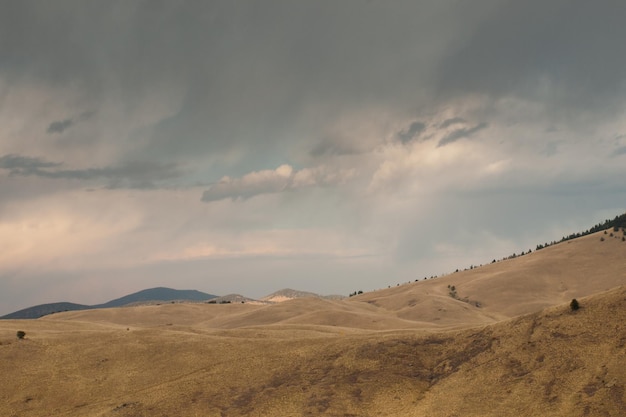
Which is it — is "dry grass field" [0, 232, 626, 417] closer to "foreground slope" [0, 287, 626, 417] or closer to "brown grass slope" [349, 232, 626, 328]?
"foreground slope" [0, 287, 626, 417]

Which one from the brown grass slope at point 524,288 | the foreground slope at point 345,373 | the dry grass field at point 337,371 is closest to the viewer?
the foreground slope at point 345,373

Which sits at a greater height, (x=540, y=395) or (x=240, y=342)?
(x=240, y=342)

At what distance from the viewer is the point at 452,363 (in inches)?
1768

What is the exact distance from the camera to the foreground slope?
35.6 m

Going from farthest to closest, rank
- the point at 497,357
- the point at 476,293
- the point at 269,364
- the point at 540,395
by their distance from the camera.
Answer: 1. the point at 476,293
2. the point at 269,364
3. the point at 497,357
4. the point at 540,395

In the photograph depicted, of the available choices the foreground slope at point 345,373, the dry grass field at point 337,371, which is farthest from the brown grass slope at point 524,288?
the foreground slope at point 345,373

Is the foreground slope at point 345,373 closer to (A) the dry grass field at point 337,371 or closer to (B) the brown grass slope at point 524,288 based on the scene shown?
(A) the dry grass field at point 337,371

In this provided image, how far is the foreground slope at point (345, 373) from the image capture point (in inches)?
1403

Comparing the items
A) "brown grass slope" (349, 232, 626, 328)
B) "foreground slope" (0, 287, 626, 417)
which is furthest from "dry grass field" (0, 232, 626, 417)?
"brown grass slope" (349, 232, 626, 328)

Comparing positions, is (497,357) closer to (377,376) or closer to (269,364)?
(377,376)

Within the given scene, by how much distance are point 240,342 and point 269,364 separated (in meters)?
9.98

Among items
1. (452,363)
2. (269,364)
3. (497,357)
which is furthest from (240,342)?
(497,357)

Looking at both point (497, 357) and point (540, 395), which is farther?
point (497, 357)

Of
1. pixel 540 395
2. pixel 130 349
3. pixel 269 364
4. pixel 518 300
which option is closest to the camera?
pixel 540 395
